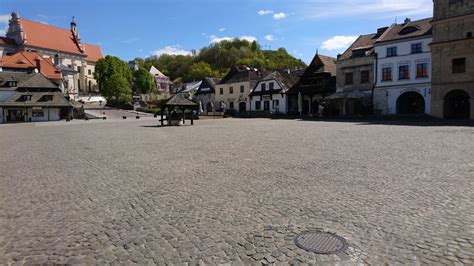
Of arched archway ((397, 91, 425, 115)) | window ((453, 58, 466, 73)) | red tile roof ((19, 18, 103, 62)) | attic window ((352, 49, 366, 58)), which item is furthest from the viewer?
red tile roof ((19, 18, 103, 62))

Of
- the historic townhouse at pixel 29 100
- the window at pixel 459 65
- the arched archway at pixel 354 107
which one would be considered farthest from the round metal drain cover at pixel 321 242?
the historic townhouse at pixel 29 100

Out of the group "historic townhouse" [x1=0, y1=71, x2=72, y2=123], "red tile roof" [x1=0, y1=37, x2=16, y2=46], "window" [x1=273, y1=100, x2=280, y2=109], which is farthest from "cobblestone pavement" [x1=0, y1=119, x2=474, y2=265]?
"red tile roof" [x1=0, y1=37, x2=16, y2=46]

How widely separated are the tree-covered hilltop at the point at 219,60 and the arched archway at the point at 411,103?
2410 inches

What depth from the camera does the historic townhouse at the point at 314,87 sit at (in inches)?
1826

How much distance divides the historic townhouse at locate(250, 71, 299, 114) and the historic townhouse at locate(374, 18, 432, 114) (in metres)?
14.9

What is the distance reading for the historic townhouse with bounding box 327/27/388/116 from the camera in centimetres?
3997

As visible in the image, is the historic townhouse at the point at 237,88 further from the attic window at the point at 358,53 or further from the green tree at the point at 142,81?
the green tree at the point at 142,81

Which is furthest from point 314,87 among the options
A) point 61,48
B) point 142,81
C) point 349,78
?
point 61,48

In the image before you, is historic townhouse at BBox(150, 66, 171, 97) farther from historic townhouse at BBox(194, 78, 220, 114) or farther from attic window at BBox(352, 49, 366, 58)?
attic window at BBox(352, 49, 366, 58)

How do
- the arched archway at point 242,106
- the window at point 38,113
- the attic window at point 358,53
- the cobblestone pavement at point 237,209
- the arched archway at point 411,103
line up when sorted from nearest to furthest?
the cobblestone pavement at point 237,209
the arched archway at point 411,103
the attic window at point 358,53
the window at point 38,113
the arched archway at point 242,106

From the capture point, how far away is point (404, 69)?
37.4 metres

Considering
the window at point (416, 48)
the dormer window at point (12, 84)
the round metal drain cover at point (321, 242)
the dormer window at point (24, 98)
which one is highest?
the window at point (416, 48)

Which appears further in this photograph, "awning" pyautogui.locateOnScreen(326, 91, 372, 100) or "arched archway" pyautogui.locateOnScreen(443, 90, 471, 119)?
"awning" pyautogui.locateOnScreen(326, 91, 372, 100)

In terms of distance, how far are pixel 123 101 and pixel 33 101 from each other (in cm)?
2384
